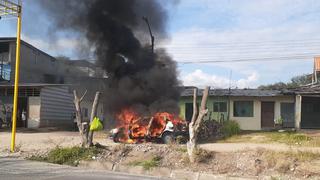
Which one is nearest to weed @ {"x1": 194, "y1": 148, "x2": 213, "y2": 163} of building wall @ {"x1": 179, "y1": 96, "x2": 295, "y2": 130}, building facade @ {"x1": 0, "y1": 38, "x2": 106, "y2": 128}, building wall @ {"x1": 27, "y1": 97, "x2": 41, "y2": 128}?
building facade @ {"x1": 0, "y1": 38, "x2": 106, "y2": 128}

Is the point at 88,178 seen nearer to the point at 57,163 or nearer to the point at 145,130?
the point at 57,163

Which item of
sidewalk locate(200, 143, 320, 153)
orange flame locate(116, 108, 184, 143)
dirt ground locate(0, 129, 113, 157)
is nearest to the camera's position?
sidewalk locate(200, 143, 320, 153)

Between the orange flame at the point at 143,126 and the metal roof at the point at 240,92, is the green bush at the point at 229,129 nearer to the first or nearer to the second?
the orange flame at the point at 143,126

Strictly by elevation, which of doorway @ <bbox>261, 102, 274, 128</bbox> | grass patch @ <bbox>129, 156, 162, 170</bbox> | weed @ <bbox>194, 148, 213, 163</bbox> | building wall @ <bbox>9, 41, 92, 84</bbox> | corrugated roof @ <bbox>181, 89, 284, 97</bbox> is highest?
building wall @ <bbox>9, 41, 92, 84</bbox>

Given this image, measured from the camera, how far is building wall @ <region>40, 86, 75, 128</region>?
117 feet

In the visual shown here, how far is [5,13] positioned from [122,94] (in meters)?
8.64

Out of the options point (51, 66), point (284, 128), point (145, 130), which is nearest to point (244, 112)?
point (284, 128)

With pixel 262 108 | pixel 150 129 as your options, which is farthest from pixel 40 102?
pixel 262 108

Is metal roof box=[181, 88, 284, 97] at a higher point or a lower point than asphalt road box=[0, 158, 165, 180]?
higher

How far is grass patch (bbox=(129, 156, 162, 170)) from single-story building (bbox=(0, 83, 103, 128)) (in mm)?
21719

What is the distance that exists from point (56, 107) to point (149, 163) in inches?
1034

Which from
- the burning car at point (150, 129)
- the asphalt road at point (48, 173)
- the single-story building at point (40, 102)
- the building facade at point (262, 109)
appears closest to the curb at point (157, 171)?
the asphalt road at point (48, 173)

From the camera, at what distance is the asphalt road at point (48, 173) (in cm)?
1127

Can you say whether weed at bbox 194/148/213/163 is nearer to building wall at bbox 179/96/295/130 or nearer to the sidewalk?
the sidewalk
